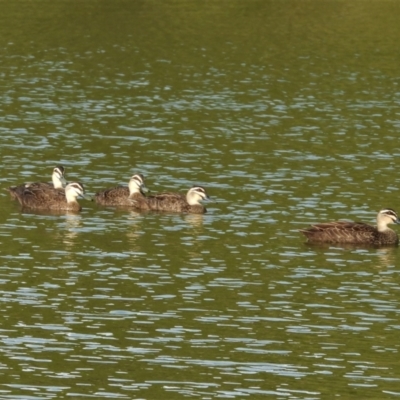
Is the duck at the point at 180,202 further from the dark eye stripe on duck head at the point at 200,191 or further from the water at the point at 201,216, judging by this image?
the water at the point at 201,216

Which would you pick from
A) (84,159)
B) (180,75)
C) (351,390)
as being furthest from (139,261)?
(180,75)

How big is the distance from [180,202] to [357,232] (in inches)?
A: 224

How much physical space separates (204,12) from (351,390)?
6335 cm

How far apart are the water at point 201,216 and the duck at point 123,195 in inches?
22.0

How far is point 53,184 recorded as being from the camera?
1593 inches

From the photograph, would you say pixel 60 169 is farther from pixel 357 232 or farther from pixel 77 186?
pixel 357 232

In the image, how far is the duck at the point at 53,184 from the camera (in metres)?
39.3

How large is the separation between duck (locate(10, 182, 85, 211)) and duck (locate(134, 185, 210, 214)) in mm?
1886

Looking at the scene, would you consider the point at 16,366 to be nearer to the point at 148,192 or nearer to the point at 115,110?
the point at 148,192

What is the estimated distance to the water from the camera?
24472mm

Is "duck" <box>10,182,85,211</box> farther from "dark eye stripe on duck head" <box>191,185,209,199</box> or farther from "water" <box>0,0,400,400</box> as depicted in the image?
"dark eye stripe on duck head" <box>191,185,209,199</box>

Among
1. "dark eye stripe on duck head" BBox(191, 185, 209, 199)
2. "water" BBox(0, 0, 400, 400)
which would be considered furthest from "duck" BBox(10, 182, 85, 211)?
"dark eye stripe on duck head" BBox(191, 185, 209, 199)

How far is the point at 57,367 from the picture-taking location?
24.0 metres

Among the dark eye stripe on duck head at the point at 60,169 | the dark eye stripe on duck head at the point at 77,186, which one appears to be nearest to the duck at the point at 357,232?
the dark eye stripe on duck head at the point at 77,186
